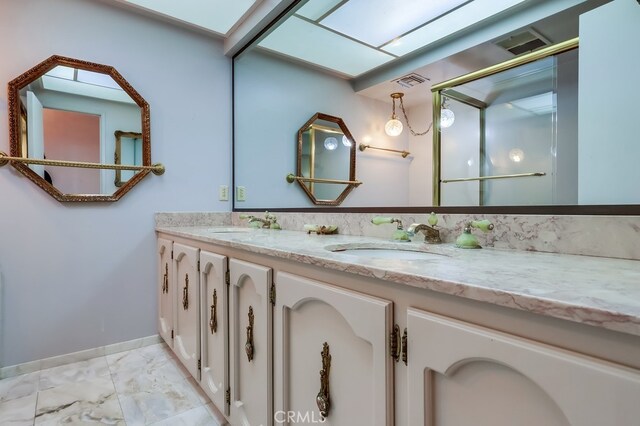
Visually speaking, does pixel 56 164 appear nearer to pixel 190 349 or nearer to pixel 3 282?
pixel 3 282

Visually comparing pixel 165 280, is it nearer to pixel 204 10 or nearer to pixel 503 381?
pixel 204 10

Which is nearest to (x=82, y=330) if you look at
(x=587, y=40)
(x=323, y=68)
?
(x=323, y=68)

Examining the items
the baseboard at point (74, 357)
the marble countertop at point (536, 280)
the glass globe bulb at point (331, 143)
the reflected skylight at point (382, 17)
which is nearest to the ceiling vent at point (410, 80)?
the reflected skylight at point (382, 17)

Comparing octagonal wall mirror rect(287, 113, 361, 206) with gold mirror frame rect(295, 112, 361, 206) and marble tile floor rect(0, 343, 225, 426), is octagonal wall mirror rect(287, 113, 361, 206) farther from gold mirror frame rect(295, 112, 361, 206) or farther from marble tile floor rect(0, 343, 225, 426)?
marble tile floor rect(0, 343, 225, 426)

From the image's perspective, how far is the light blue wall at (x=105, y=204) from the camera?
5.52ft

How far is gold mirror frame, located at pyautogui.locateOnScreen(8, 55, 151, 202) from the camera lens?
165cm

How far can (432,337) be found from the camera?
0.52m

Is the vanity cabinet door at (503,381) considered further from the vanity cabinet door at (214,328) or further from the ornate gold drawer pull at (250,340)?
the vanity cabinet door at (214,328)

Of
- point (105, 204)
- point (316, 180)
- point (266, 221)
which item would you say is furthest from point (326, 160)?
point (105, 204)

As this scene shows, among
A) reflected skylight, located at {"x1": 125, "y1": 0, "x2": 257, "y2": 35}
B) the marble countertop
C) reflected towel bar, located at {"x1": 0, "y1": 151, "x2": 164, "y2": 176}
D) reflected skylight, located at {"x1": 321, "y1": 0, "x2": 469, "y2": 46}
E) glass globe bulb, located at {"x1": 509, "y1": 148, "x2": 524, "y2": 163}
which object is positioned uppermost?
reflected skylight, located at {"x1": 125, "y1": 0, "x2": 257, "y2": 35}

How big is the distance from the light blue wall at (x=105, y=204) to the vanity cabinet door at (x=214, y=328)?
0.88 m

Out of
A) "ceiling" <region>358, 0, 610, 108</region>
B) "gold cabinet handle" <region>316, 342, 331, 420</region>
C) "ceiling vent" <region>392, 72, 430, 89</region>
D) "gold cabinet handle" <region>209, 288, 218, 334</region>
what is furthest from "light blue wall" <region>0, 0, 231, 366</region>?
"gold cabinet handle" <region>316, 342, 331, 420</region>

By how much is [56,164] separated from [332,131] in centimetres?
151

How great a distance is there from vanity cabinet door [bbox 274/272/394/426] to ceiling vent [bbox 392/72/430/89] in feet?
3.13
